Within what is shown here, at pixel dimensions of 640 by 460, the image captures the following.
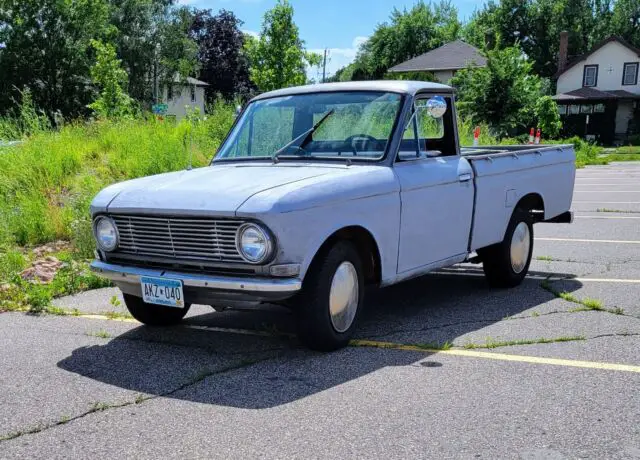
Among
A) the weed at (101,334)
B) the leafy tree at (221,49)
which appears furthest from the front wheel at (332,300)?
the leafy tree at (221,49)

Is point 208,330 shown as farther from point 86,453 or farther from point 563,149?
point 563,149

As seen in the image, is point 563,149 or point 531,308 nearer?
point 531,308

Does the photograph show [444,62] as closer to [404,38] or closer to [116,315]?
[404,38]

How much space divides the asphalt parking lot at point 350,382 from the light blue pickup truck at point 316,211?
427 mm

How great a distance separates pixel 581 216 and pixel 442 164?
7.63 m

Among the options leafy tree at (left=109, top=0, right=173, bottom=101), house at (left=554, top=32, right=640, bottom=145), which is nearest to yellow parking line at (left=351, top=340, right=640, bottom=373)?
house at (left=554, top=32, right=640, bottom=145)

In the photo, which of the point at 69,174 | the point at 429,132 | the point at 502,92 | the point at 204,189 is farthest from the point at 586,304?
the point at 502,92

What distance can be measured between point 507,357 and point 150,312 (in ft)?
9.03

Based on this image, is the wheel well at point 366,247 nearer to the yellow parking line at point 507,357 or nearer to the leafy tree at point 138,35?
the yellow parking line at point 507,357

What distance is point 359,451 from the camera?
3.35 meters

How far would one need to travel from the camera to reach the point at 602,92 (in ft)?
174

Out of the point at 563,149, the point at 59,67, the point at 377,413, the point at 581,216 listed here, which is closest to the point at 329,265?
the point at 377,413

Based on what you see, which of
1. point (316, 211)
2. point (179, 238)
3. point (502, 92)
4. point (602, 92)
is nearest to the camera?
point (316, 211)

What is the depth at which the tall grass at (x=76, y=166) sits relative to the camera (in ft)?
30.5
